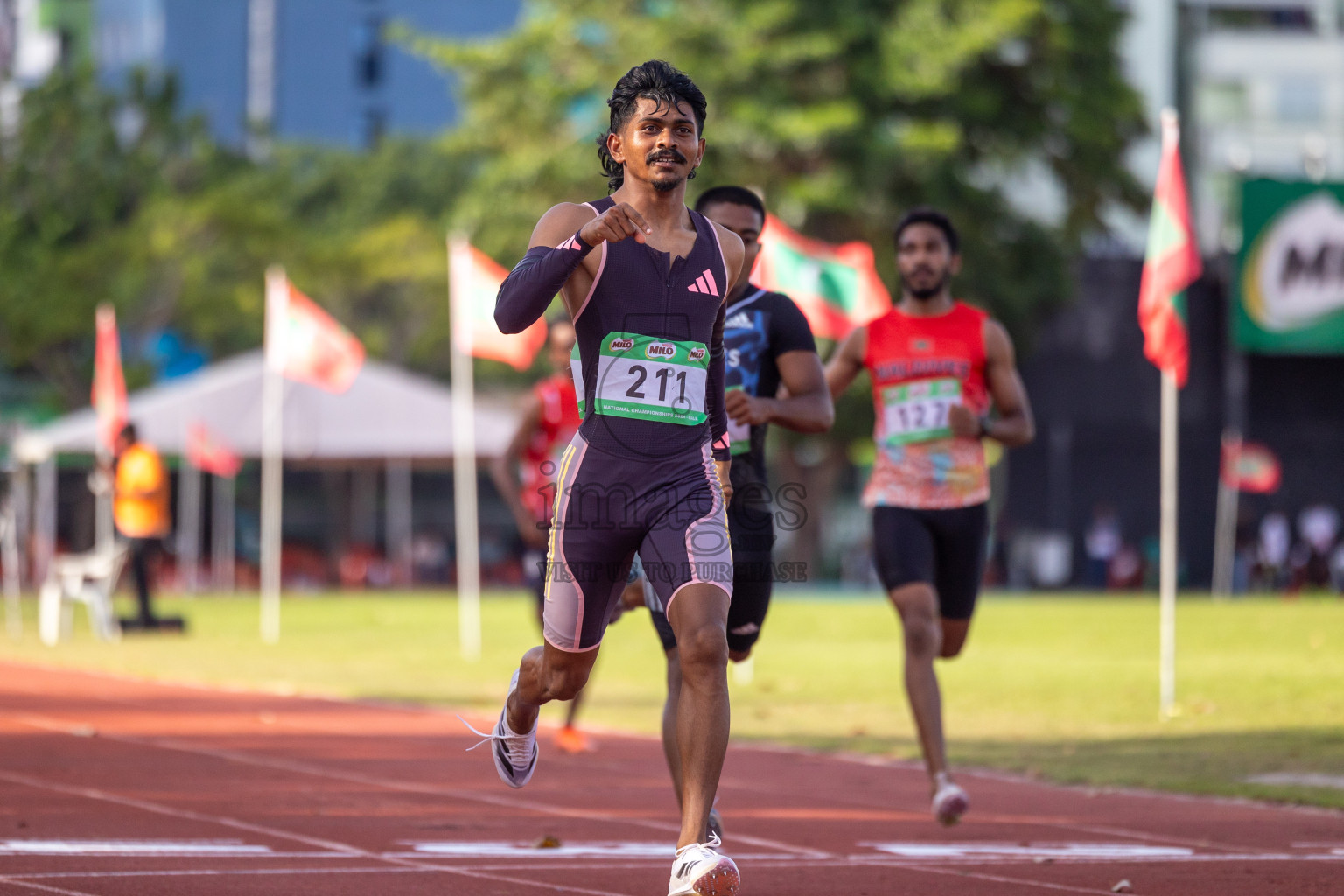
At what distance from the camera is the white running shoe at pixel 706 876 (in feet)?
15.9

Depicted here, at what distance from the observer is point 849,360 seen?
850cm

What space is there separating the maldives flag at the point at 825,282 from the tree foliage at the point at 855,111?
13321 millimetres

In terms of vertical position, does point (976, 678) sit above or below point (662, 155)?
below

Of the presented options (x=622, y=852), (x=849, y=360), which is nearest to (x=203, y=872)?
(x=622, y=852)

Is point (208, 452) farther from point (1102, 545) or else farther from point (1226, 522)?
point (1226, 522)

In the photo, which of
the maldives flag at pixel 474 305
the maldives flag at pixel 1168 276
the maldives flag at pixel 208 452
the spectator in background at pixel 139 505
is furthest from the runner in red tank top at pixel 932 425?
the maldives flag at pixel 208 452

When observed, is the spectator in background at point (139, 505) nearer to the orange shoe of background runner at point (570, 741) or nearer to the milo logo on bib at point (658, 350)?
the orange shoe of background runner at point (570, 741)

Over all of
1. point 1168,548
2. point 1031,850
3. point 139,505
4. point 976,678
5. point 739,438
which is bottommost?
point 976,678

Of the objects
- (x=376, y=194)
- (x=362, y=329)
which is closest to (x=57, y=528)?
(x=362, y=329)

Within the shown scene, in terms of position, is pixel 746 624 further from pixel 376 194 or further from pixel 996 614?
pixel 376 194

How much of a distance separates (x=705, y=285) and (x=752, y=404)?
4.80 feet

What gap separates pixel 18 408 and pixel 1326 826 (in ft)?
157

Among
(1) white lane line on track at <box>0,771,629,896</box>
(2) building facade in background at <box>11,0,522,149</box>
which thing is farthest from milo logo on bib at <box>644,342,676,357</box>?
(2) building facade in background at <box>11,0,522,149</box>

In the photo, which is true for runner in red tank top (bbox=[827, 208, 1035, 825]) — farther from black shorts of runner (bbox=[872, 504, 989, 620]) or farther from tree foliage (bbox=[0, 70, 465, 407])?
tree foliage (bbox=[0, 70, 465, 407])
